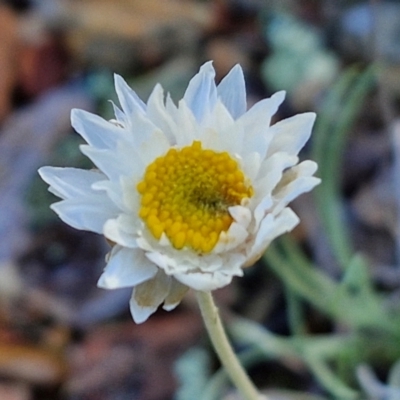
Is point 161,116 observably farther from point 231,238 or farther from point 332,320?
point 332,320

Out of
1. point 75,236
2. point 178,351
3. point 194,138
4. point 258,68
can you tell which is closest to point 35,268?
point 75,236

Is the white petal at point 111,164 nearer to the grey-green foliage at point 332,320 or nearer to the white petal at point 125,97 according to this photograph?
the white petal at point 125,97

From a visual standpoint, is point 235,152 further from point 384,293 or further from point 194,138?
point 384,293

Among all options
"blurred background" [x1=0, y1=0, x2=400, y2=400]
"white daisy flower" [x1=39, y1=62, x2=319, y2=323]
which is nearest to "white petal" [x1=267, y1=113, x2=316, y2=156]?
"white daisy flower" [x1=39, y1=62, x2=319, y2=323]

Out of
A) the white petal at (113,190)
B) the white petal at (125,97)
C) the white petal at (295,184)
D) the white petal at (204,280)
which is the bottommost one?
the white petal at (204,280)

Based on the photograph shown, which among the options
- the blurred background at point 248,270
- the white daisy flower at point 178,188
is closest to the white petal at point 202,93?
the white daisy flower at point 178,188

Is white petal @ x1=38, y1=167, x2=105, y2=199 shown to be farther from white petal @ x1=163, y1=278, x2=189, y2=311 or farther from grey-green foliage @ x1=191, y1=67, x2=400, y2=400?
grey-green foliage @ x1=191, y1=67, x2=400, y2=400
